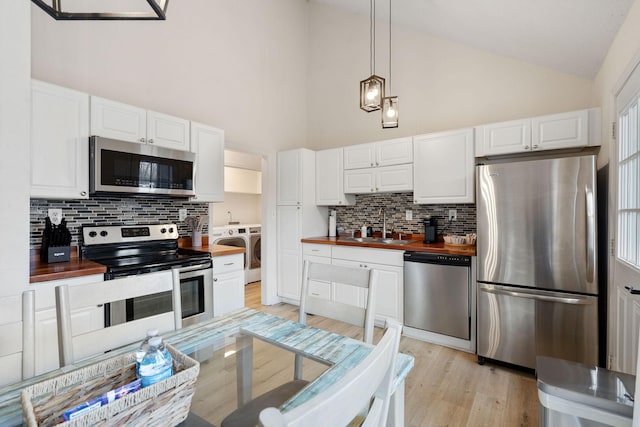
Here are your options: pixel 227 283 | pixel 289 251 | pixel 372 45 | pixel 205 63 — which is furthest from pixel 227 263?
pixel 372 45

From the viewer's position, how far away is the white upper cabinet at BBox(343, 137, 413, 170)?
324 cm

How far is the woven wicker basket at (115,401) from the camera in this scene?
0.63 m

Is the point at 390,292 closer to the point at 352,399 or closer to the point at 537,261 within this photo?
the point at 537,261

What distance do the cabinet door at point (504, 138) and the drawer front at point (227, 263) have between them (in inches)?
98.9

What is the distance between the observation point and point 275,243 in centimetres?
402

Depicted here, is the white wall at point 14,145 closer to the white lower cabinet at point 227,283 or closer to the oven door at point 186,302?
the oven door at point 186,302

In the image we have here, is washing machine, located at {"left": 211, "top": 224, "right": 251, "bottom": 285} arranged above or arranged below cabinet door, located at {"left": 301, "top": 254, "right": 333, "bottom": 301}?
above

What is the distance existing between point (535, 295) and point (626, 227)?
772 mm

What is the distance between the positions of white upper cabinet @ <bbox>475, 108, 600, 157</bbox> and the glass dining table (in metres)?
2.34

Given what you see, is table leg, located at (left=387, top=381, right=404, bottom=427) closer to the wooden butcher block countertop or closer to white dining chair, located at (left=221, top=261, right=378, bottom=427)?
white dining chair, located at (left=221, top=261, right=378, bottom=427)

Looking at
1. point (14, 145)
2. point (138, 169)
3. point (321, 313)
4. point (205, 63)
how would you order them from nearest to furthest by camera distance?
point (321, 313), point (14, 145), point (138, 169), point (205, 63)

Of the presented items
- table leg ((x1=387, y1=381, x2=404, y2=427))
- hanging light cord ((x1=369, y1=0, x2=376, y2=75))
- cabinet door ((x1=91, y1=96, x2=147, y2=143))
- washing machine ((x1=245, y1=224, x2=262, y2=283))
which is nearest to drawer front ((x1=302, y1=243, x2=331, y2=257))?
A: washing machine ((x1=245, y1=224, x2=262, y2=283))

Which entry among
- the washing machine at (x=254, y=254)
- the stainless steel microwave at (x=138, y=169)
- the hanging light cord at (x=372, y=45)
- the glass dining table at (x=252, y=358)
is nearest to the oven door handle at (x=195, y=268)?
the stainless steel microwave at (x=138, y=169)

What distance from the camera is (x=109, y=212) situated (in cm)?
258
